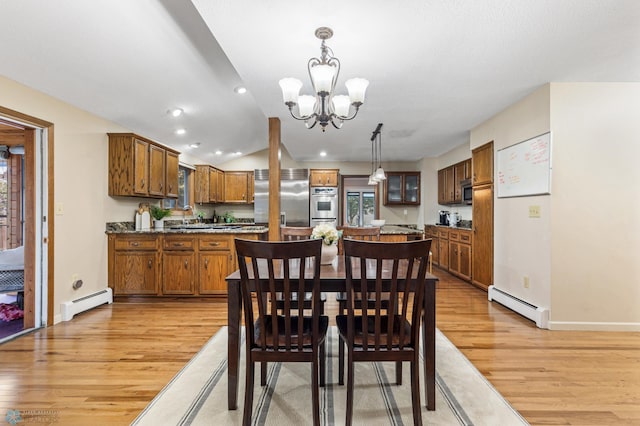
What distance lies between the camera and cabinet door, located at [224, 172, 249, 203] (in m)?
6.83

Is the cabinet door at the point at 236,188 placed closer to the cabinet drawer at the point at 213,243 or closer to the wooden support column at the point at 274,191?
the cabinet drawer at the point at 213,243

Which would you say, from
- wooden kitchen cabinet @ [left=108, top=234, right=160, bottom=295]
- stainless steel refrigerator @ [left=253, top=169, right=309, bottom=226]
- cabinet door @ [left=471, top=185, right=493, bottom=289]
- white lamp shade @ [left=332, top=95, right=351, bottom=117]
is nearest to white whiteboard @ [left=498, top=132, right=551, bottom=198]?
cabinet door @ [left=471, top=185, right=493, bottom=289]

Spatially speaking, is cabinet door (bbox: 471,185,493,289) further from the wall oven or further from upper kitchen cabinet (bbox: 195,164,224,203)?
upper kitchen cabinet (bbox: 195,164,224,203)

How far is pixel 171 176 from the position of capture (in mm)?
4691

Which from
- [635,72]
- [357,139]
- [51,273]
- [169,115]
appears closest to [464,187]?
[357,139]

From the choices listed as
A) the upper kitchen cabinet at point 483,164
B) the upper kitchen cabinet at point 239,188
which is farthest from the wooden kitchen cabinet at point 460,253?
the upper kitchen cabinet at point 239,188

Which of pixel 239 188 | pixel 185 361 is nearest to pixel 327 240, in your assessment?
pixel 185 361

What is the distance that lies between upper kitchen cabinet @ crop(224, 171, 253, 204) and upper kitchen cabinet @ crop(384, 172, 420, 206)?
313 cm

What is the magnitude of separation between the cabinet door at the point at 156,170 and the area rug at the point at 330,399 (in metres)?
2.79

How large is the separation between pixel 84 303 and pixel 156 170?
1.86 meters

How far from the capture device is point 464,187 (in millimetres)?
5160

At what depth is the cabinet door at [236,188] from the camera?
269 inches

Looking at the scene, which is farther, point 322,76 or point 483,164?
point 483,164

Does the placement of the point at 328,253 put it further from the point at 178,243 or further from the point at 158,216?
the point at 158,216
